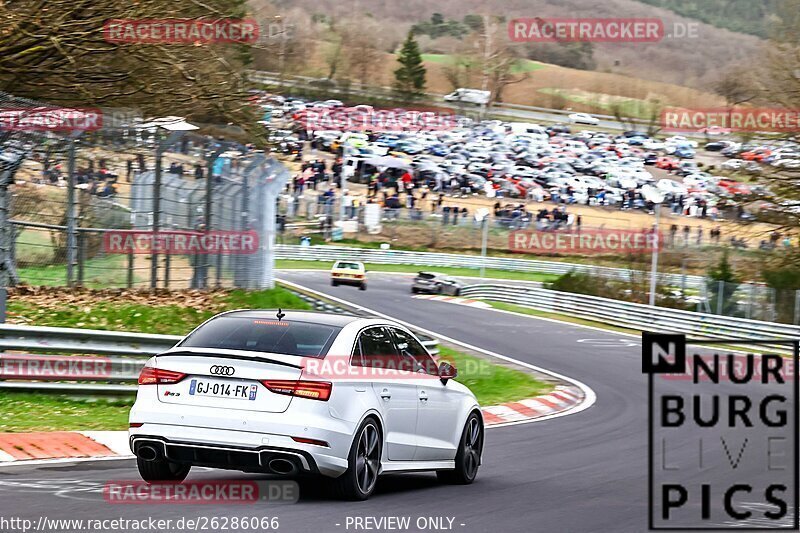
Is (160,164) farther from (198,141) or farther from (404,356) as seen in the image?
(404,356)

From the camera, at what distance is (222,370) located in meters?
7.84

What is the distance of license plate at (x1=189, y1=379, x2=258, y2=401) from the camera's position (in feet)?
25.5

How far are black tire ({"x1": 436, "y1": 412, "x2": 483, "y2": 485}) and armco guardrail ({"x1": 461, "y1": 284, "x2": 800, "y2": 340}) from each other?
78.3 feet

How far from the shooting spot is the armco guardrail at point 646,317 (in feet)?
109

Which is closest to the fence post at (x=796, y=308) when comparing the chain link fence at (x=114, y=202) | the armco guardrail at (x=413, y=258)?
the chain link fence at (x=114, y=202)

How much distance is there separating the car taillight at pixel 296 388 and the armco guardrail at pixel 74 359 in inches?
221

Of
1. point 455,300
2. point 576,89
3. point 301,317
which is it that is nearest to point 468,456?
point 301,317

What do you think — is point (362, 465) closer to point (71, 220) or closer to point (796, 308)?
point (71, 220)

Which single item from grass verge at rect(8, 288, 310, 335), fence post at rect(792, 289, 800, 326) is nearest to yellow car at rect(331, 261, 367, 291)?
fence post at rect(792, 289, 800, 326)

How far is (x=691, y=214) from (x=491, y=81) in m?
47.0

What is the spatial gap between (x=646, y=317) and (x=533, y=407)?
19.7m

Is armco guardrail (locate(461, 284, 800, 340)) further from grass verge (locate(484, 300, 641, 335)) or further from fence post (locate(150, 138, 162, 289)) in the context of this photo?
fence post (locate(150, 138, 162, 289))

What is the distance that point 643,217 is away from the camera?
202ft

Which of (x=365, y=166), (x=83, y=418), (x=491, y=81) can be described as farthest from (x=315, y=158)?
(x=83, y=418)
